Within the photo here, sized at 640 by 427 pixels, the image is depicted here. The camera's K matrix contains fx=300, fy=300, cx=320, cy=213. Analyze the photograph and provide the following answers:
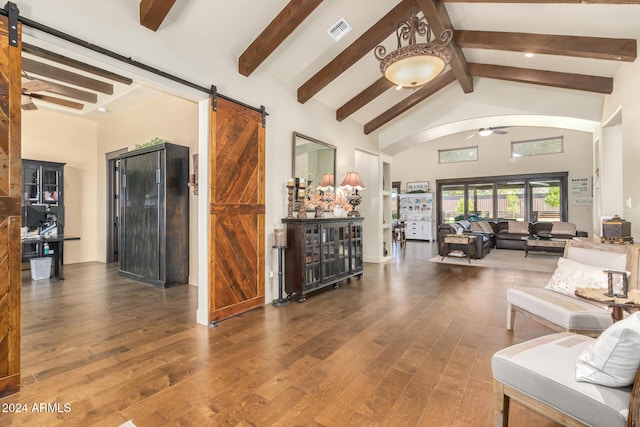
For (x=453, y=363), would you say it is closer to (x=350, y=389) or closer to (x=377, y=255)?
(x=350, y=389)

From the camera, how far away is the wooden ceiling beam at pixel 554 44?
3.38m

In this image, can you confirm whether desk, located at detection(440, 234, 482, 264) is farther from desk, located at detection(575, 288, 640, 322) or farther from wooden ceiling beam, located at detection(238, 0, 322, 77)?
wooden ceiling beam, located at detection(238, 0, 322, 77)

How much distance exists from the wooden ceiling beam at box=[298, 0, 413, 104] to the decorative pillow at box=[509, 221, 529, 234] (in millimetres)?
7770

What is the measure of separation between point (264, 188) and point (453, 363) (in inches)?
108

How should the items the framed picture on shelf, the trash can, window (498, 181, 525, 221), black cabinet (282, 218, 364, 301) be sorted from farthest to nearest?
the framed picture on shelf → window (498, 181, 525, 221) → the trash can → black cabinet (282, 218, 364, 301)

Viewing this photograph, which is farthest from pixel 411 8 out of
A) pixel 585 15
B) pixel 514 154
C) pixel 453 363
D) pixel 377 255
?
pixel 514 154

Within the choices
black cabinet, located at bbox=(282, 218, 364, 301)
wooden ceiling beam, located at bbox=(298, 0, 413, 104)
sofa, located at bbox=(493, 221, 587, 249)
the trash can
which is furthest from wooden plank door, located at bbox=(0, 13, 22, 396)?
sofa, located at bbox=(493, 221, 587, 249)

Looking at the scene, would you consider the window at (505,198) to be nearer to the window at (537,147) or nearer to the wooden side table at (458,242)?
the window at (537,147)

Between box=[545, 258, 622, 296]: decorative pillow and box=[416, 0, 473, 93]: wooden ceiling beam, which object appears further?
box=[416, 0, 473, 93]: wooden ceiling beam

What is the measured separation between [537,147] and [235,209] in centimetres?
1105

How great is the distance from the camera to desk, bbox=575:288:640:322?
195cm

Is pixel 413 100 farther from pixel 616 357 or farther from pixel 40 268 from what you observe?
pixel 40 268

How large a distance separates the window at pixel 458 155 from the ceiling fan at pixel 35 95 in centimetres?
1143

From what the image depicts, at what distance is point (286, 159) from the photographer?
428 cm
